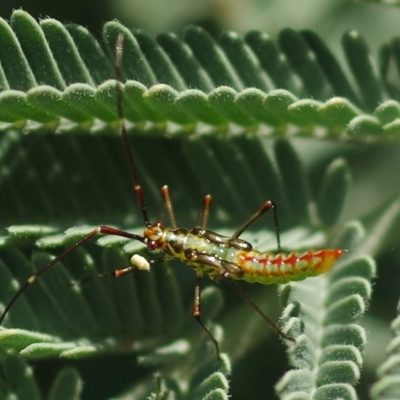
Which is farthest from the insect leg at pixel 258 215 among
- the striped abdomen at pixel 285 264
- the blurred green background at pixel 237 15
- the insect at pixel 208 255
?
the blurred green background at pixel 237 15

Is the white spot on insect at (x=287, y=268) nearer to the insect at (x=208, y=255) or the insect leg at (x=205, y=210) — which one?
the insect at (x=208, y=255)

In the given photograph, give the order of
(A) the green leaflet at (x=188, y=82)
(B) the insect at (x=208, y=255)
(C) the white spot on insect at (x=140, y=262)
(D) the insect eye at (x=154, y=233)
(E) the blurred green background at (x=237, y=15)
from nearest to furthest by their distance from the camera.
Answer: (A) the green leaflet at (x=188, y=82)
(B) the insect at (x=208, y=255)
(C) the white spot on insect at (x=140, y=262)
(D) the insect eye at (x=154, y=233)
(E) the blurred green background at (x=237, y=15)

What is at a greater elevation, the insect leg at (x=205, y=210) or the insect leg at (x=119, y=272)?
the insect leg at (x=205, y=210)

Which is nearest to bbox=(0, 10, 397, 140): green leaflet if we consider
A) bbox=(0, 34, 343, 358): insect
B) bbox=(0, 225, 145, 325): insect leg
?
bbox=(0, 34, 343, 358): insect

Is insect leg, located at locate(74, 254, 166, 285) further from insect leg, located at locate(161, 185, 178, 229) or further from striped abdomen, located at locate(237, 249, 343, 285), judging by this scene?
striped abdomen, located at locate(237, 249, 343, 285)

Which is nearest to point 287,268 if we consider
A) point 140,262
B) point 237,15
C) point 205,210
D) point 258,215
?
point 258,215

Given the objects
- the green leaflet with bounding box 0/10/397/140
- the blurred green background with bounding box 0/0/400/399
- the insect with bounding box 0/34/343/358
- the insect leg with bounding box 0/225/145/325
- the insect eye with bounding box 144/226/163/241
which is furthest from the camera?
the blurred green background with bounding box 0/0/400/399

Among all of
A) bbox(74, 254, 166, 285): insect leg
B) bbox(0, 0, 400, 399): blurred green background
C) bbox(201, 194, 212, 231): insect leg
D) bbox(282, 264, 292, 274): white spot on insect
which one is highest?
bbox(0, 0, 400, 399): blurred green background

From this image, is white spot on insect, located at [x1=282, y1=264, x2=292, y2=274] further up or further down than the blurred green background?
further down

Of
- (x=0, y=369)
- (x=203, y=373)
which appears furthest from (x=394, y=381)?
(x=0, y=369)
